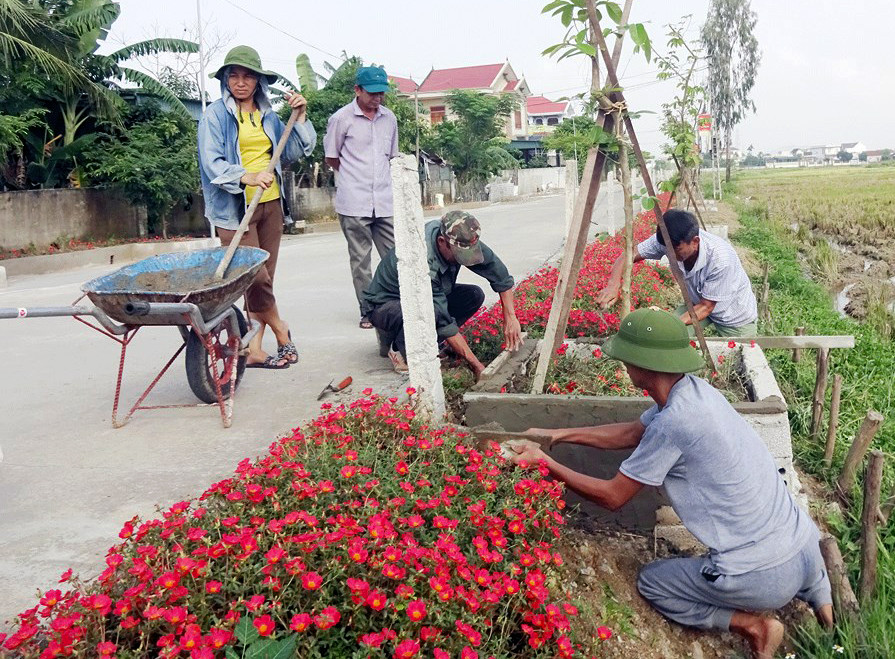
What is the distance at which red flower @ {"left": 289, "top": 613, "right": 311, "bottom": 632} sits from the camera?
6.54ft

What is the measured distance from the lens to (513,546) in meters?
2.75

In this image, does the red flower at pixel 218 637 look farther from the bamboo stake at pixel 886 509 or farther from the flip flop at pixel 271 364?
the flip flop at pixel 271 364

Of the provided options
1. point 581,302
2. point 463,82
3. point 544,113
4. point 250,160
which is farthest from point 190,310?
point 544,113

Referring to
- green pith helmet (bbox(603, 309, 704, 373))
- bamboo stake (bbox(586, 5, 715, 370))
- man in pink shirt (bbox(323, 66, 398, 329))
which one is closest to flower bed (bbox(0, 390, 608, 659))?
green pith helmet (bbox(603, 309, 704, 373))

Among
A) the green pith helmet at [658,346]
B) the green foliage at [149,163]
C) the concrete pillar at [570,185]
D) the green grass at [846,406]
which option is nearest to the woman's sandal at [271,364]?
the green pith helmet at [658,346]

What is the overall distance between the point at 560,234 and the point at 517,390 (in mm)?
12978

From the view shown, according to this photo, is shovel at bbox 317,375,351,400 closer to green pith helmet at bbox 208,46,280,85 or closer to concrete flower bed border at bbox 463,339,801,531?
concrete flower bed border at bbox 463,339,801,531

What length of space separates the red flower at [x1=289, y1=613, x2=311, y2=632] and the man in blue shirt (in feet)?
4.55

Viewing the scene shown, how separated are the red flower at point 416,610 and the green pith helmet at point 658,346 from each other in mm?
1213

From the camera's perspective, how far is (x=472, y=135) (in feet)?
117

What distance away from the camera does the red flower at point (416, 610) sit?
2.12 metres

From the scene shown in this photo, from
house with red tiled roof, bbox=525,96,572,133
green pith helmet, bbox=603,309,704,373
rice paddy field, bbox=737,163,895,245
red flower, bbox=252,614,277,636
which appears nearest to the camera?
red flower, bbox=252,614,277,636

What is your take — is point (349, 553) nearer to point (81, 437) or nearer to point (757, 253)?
point (81, 437)

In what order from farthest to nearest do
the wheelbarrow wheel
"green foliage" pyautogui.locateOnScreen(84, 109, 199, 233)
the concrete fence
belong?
"green foliage" pyautogui.locateOnScreen(84, 109, 199, 233)
the concrete fence
the wheelbarrow wheel
